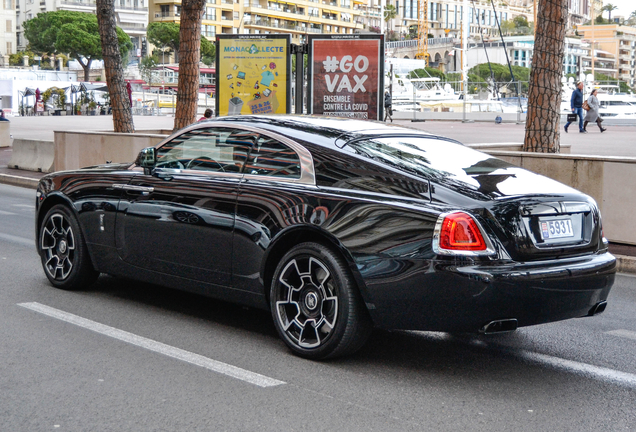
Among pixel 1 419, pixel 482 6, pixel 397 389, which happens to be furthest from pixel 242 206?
pixel 482 6

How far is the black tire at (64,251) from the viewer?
7.02 metres

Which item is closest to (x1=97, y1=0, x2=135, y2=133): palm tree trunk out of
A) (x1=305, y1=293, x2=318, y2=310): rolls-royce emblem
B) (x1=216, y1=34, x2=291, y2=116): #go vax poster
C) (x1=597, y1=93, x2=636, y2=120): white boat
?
(x1=216, y1=34, x2=291, y2=116): #go vax poster

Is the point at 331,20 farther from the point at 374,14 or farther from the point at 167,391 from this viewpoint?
the point at 167,391

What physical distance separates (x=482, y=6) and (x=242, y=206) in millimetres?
198011

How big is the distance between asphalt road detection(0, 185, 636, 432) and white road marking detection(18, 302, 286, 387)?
0.04ft

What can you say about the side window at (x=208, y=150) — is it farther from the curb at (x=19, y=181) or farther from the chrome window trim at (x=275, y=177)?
the curb at (x=19, y=181)

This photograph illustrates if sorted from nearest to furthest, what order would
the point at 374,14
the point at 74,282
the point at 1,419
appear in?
the point at 1,419 → the point at 74,282 → the point at 374,14

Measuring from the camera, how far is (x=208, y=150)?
20.5 ft

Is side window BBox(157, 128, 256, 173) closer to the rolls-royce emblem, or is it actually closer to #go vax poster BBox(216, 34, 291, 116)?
the rolls-royce emblem

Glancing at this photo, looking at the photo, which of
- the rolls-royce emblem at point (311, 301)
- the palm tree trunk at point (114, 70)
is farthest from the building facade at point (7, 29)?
the rolls-royce emblem at point (311, 301)

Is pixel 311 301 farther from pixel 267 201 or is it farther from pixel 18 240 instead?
pixel 18 240

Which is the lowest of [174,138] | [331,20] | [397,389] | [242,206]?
[397,389]

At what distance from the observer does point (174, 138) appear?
21.6 ft

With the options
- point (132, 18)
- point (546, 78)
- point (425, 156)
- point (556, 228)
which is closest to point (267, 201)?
point (425, 156)
